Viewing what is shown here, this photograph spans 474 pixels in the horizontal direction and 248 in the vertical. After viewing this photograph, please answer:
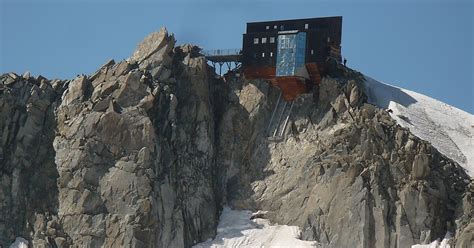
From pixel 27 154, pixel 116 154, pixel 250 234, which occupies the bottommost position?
pixel 250 234

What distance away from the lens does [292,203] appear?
149000 mm

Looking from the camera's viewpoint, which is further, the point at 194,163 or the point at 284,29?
the point at 284,29

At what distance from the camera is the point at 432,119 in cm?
15575

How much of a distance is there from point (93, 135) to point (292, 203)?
17.5 m

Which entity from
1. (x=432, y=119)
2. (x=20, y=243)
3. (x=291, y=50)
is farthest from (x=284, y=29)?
(x=20, y=243)

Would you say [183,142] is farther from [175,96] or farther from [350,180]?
[350,180]

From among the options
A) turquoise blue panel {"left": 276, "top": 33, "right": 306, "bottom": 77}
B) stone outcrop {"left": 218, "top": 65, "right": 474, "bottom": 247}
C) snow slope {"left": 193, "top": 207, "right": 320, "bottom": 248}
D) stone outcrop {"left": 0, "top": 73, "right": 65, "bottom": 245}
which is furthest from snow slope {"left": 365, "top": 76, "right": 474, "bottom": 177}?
stone outcrop {"left": 0, "top": 73, "right": 65, "bottom": 245}

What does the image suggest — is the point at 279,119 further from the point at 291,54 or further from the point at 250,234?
the point at 250,234

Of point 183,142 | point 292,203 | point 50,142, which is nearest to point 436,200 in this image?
point 292,203

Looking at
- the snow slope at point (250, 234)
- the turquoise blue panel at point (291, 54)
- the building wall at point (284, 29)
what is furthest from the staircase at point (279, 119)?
the snow slope at point (250, 234)

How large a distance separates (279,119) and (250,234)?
455 inches

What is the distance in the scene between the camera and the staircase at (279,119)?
153875 mm

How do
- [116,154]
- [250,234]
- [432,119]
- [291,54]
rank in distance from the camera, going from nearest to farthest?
[116,154] < [250,234] < [291,54] < [432,119]

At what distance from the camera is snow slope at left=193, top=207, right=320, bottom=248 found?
146 m
